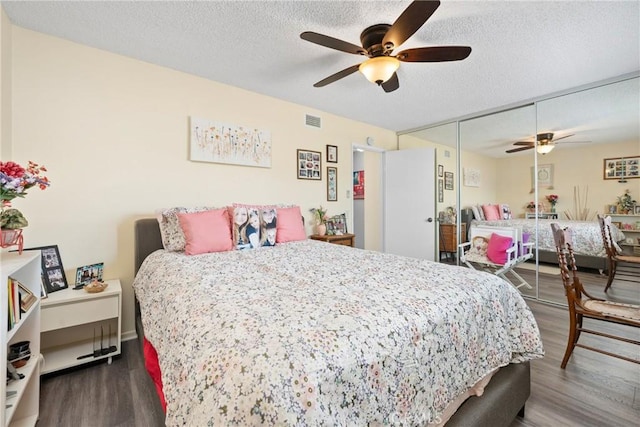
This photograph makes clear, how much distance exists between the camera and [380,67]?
1968 millimetres

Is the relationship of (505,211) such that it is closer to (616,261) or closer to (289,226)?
(616,261)

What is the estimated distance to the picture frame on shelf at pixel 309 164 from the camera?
3583 millimetres

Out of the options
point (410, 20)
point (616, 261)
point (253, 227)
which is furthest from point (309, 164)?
point (616, 261)

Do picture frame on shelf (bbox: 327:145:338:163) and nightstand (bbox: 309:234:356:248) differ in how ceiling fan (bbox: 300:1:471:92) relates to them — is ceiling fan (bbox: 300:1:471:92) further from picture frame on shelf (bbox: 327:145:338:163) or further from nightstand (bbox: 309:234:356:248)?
nightstand (bbox: 309:234:356:248)

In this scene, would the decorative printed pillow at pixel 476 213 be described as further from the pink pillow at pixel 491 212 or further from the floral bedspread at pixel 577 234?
the floral bedspread at pixel 577 234

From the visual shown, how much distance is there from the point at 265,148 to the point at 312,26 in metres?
1.49

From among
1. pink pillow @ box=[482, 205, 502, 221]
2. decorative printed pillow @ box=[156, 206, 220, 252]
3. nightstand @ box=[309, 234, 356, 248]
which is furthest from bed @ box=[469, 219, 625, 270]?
decorative printed pillow @ box=[156, 206, 220, 252]

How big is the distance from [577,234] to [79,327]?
5064 millimetres

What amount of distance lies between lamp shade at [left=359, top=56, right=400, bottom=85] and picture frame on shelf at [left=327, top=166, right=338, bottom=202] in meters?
1.94

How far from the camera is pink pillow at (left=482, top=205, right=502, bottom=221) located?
3.62m

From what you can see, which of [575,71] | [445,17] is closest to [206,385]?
[445,17]

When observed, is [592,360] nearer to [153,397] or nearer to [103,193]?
[153,397]

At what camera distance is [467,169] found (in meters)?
3.94

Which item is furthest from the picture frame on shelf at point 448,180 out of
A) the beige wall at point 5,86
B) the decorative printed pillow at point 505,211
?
the beige wall at point 5,86
